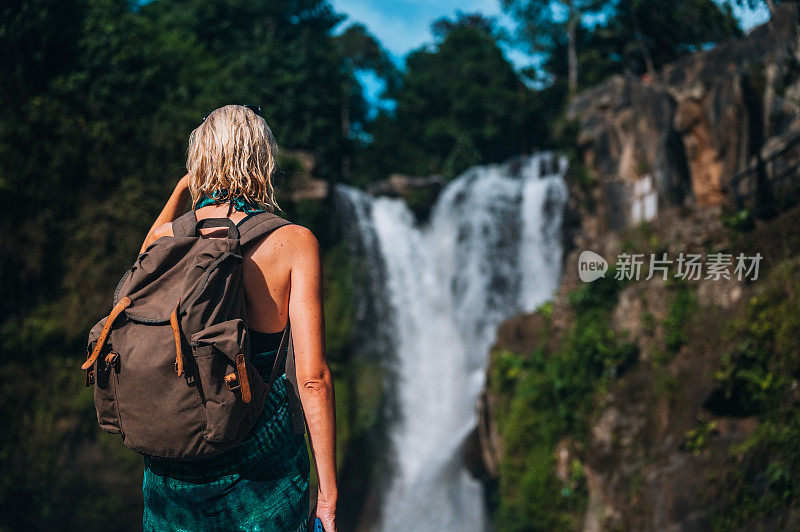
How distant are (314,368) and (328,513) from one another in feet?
1.31

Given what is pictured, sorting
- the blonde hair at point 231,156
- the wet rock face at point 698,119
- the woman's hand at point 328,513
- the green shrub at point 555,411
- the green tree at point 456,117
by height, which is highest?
the green tree at point 456,117

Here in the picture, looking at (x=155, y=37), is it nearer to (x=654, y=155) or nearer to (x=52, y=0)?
(x=52, y=0)

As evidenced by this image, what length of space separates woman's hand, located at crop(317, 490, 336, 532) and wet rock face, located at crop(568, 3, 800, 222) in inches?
345

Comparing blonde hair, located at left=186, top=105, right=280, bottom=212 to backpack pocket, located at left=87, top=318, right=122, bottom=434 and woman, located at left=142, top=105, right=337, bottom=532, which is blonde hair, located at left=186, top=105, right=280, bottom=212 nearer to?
woman, located at left=142, top=105, right=337, bottom=532

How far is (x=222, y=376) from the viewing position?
1.53m

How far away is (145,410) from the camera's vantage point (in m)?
1.51

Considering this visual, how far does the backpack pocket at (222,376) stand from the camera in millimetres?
1497

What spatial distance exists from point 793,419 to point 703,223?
3719 millimetres

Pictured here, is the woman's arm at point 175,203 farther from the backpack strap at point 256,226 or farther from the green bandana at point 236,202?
the backpack strap at point 256,226

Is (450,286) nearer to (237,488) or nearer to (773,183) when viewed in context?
(773,183)

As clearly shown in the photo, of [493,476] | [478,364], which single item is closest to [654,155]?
[478,364]

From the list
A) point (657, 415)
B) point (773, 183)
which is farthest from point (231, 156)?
point (773, 183)

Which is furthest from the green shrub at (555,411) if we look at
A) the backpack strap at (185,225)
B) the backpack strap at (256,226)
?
the backpack strap at (185,225)

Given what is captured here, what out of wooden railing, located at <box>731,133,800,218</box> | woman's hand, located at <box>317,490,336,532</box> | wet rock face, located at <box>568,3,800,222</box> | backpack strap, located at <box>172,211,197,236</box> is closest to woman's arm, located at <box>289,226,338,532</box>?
woman's hand, located at <box>317,490,336,532</box>
